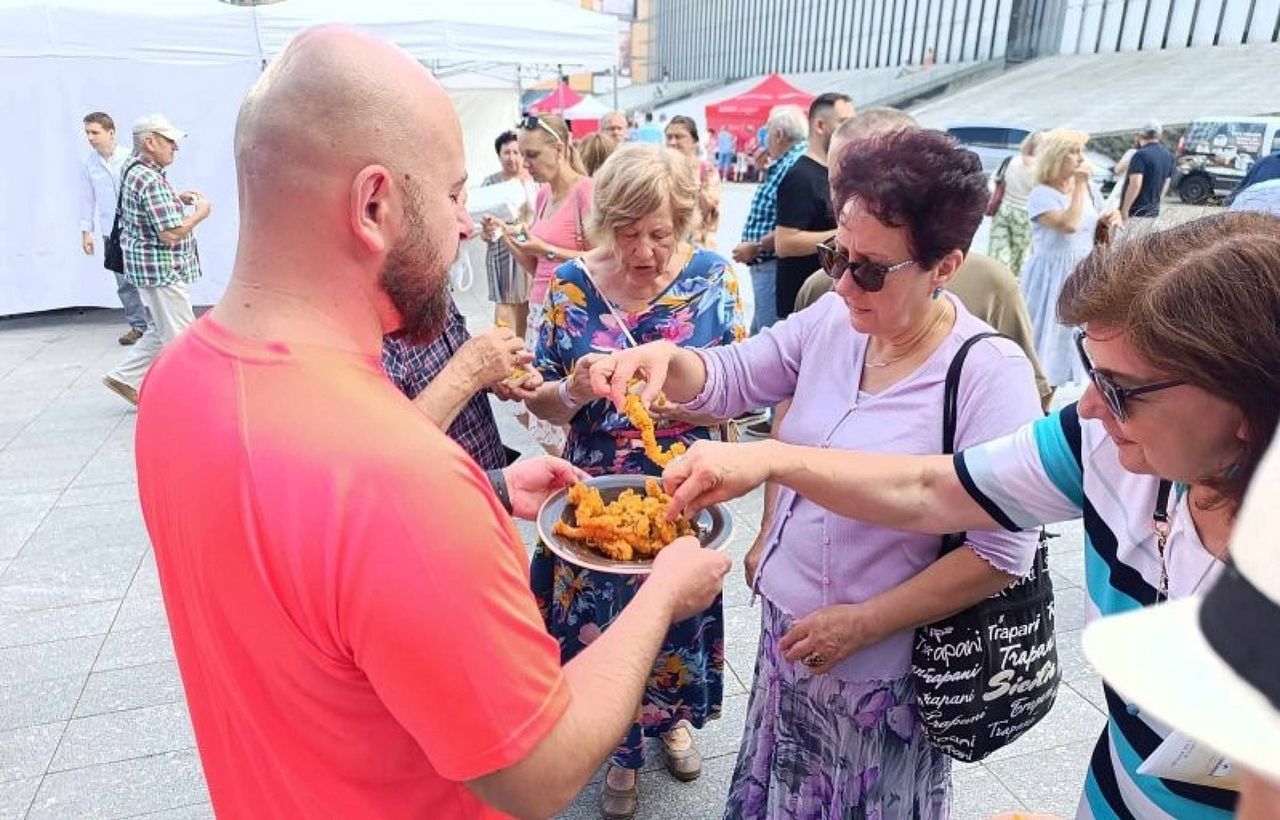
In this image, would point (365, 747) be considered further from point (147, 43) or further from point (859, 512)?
point (147, 43)

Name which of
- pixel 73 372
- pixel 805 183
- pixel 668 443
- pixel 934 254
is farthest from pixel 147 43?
pixel 934 254

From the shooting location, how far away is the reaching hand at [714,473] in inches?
69.3

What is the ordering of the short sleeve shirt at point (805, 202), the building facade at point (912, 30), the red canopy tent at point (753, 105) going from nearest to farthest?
the short sleeve shirt at point (805, 202) < the red canopy tent at point (753, 105) < the building facade at point (912, 30)

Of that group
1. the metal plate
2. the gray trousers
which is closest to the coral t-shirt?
the metal plate

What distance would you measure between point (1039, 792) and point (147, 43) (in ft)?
31.3

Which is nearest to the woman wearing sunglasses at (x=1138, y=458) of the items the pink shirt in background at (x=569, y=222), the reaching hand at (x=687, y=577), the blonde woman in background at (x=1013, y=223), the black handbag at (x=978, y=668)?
the black handbag at (x=978, y=668)

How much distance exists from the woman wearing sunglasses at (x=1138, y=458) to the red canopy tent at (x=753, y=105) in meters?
14.1

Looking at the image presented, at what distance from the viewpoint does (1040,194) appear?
6301mm

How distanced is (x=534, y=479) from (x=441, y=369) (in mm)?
604

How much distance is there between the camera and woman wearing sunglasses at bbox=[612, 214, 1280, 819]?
42.6 inches

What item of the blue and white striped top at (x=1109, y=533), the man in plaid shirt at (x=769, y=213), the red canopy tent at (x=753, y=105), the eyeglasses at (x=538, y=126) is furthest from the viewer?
the red canopy tent at (x=753, y=105)

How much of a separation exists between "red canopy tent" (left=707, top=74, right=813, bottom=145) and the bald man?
1463cm

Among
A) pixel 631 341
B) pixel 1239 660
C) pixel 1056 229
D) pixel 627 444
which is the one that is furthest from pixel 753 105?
pixel 1239 660

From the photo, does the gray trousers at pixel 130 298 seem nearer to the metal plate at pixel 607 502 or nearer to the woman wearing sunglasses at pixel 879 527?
the metal plate at pixel 607 502
